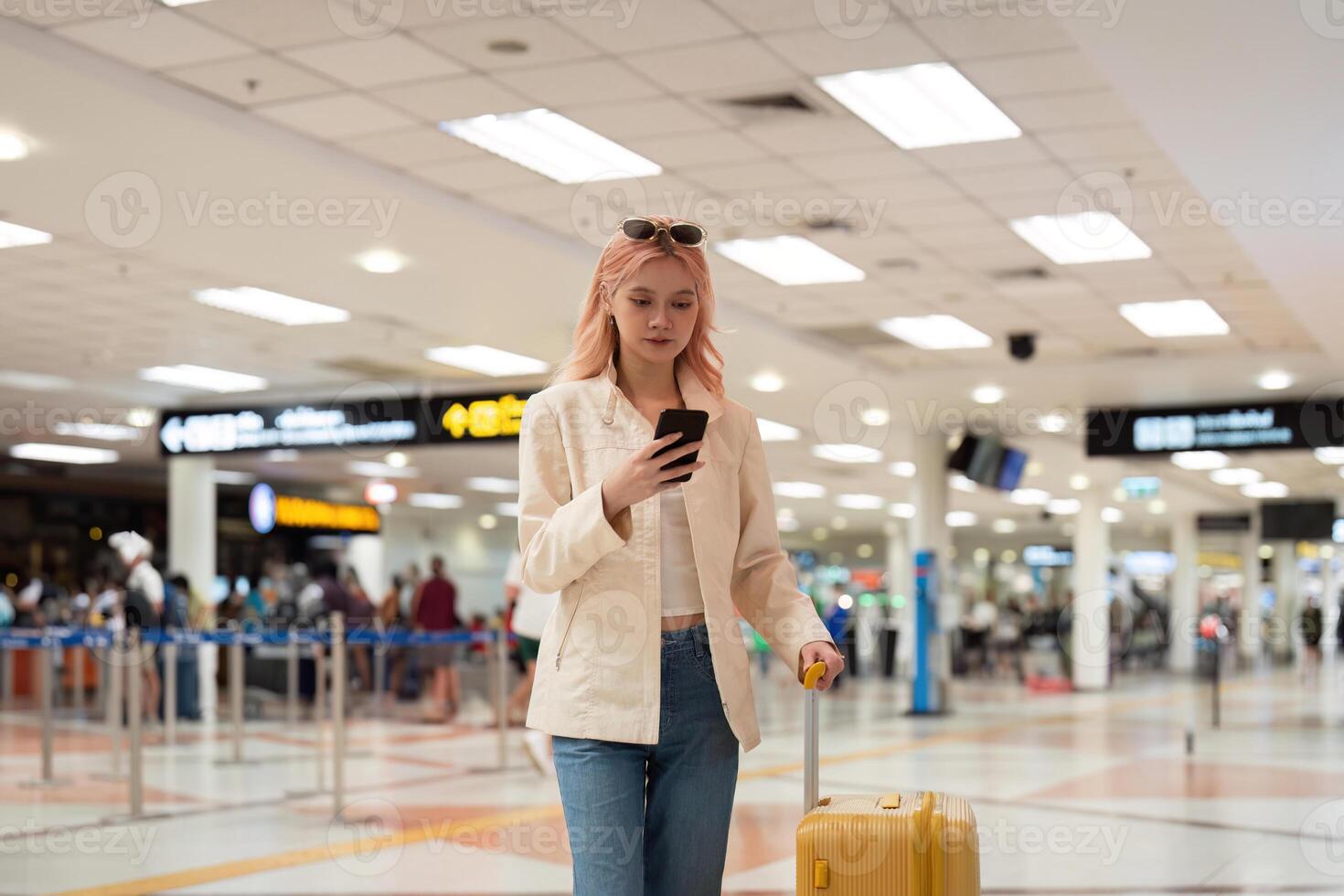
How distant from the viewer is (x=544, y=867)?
6.42 m

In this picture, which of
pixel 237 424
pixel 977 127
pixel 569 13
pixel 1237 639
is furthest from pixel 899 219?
pixel 1237 639

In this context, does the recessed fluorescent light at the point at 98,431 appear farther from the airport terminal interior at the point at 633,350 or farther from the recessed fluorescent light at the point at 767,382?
the recessed fluorescent light at the point at 767,382

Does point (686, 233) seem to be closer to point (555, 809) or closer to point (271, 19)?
point (271, 19)

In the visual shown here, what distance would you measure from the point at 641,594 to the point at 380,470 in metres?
23.6

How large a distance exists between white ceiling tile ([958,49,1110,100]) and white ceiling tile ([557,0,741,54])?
4.19 feet

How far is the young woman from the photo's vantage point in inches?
89.6

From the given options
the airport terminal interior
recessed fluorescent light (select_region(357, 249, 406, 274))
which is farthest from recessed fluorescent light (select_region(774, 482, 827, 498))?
recessed fluorescent light (select_region(357, 249, 406, 274))

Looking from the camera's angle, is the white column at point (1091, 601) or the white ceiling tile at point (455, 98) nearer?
the white ceiling tile at point (455, 98)

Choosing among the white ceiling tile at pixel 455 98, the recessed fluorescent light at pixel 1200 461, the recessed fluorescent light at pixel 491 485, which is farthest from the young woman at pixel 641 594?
the recessed fluorescent light at pixel 491 485

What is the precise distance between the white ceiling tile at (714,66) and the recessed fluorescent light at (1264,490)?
23.8 m

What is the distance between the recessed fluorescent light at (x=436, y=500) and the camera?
29.4 meters

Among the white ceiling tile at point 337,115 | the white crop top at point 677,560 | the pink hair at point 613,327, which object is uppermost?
the white ceiling tile at point 337,115

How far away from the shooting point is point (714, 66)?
21.9 feet

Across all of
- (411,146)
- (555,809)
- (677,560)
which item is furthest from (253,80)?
(677,560)
